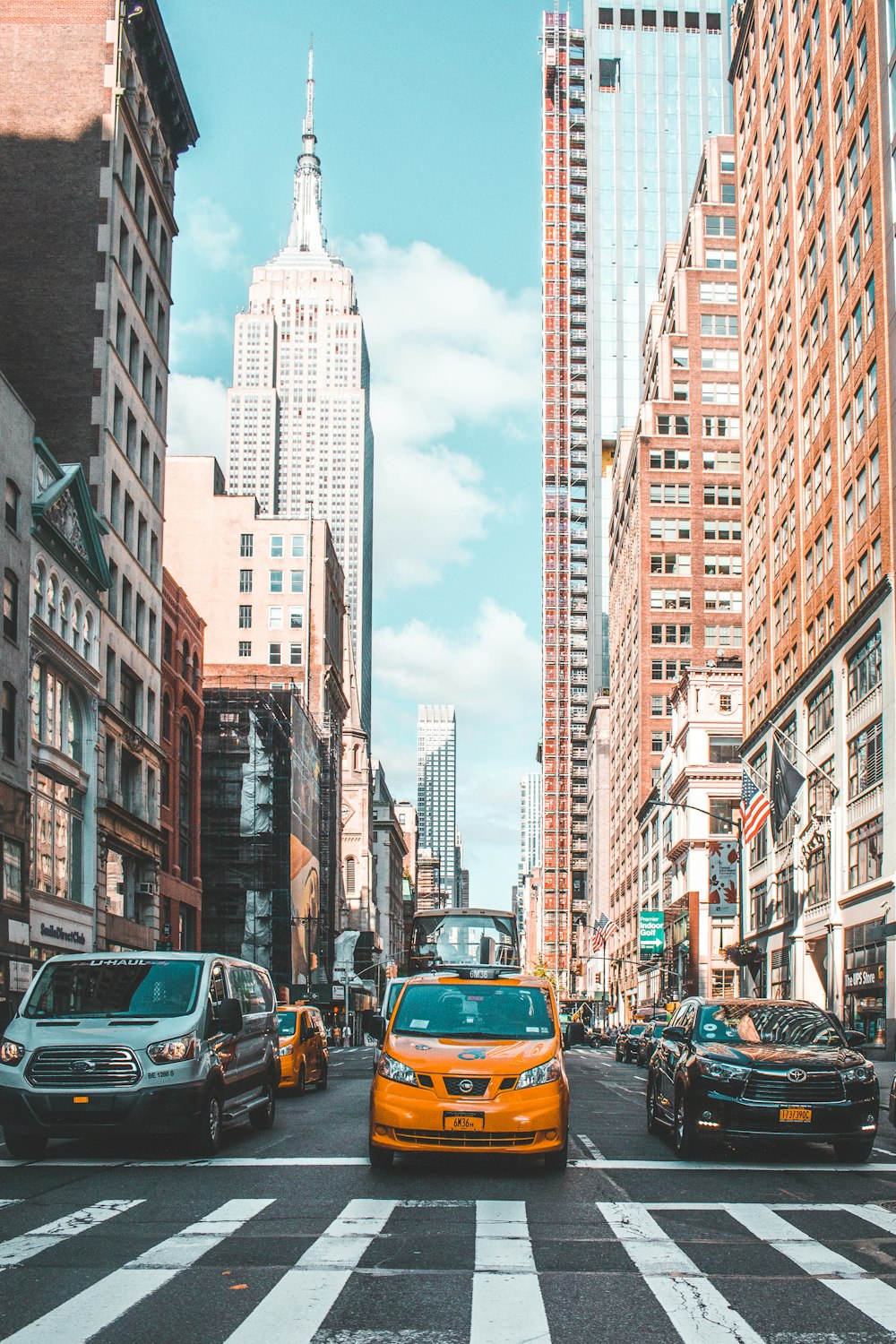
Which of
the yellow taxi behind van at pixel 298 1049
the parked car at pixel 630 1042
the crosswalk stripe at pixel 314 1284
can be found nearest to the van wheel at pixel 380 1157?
the crosswalk stripe at pixel 314 1284

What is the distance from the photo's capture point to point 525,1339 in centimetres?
684

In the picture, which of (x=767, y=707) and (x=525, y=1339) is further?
(x=767, y=707)

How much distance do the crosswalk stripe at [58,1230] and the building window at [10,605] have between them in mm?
28242

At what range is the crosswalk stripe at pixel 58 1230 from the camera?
8.93 metres

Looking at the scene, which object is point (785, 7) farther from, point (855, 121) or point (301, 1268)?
point (301, 1268)

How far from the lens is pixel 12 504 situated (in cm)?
3872

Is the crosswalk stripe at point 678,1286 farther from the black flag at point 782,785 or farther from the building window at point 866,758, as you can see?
the black flag at point 782,785

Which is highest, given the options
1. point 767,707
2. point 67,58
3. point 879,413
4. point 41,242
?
point 67,58

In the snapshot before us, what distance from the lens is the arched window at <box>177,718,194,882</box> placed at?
65438mm

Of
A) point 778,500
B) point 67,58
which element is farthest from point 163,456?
point 778,500

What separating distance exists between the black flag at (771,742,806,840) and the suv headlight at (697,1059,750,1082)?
32213 millimetres

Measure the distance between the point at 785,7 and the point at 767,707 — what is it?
1130 inches

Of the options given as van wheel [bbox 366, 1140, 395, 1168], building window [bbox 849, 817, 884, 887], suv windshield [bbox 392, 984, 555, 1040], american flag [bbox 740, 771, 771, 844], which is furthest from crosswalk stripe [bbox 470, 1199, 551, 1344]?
building window [bbox 849, 817, 884, 887]

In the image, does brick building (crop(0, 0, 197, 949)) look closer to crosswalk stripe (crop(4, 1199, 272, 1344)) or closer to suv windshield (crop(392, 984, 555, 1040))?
suv windshield (crop(392, 984, 555, 1040))
